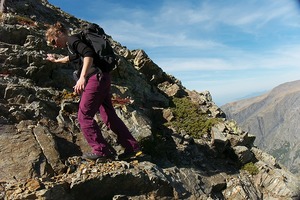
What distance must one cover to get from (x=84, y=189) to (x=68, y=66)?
441 inches

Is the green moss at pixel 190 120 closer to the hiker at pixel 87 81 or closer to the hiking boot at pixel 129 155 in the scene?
the hiking boot at pixel 129 155

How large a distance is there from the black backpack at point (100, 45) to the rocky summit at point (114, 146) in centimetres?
308

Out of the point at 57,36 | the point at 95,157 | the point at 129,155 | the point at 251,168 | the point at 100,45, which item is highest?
the point at 57,36

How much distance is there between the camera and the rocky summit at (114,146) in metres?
8.55

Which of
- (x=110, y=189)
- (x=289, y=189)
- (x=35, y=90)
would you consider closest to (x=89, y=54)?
(x=110, y=189)

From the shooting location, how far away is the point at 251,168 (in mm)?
15141

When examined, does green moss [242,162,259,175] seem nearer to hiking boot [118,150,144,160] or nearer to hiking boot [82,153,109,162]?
hiking boot [118,150,144,160]

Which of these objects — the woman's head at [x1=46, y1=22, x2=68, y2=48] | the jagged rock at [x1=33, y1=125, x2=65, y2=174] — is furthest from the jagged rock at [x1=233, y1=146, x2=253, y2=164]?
the woman's head at [x1=46, y1=22, x2=68, y2=48]

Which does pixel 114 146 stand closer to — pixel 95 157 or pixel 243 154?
pixel 95 157

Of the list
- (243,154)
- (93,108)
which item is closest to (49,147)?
(93,108)

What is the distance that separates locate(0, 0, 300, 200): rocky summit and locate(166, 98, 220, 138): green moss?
0.21 ft

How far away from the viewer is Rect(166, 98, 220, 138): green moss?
17406 millimetres

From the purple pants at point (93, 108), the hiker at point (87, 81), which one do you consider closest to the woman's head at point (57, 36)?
the hiker at point (87, 81)

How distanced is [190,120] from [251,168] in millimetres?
5041
